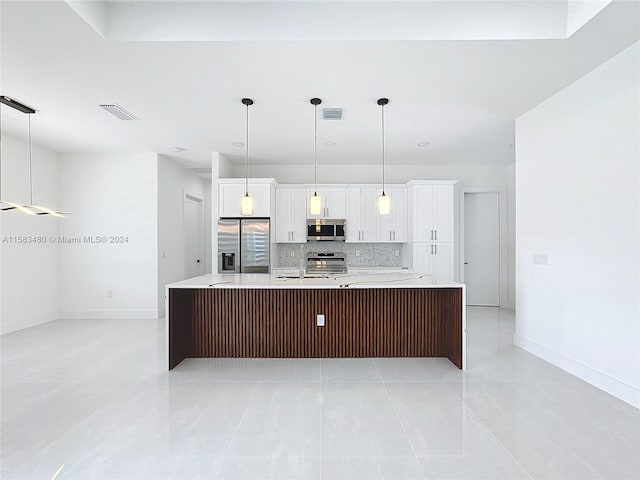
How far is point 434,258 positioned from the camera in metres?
5.91

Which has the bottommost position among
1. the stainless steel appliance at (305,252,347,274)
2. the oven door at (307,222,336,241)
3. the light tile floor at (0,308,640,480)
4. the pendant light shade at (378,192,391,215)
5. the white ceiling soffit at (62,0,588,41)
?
the light tile floor at (0,308,640,480)

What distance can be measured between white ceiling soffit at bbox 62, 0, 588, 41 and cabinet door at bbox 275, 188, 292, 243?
3655mm

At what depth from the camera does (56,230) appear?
570 cm

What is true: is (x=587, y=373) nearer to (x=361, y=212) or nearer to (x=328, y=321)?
(x=328, y=321)

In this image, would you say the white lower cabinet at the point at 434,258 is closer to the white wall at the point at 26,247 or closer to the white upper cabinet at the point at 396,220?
the white upper cabinet at the point at 396,220

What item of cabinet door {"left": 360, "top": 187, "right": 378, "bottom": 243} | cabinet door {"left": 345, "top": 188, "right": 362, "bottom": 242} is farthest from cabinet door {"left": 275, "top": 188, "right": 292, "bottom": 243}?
cabinet door {"left": 360, "top": 187, "right": 378, "bottom": 243}

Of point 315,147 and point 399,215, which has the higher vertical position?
point 315,147

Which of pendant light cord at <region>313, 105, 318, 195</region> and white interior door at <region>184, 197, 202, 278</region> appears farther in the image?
white interior door at <region>184, 197, 202, 278</region>

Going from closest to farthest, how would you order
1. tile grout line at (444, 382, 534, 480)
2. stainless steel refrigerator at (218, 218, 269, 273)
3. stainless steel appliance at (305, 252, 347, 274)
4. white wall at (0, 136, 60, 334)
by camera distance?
1. tile grout line at (444, 382, 534, 480)
2. white wall at (0, 136, 60, 334)
3. stainless steel refrigerator at (218, 218, 269, 273)
4. stainless steel appliance at (305, 252, 347, 274)

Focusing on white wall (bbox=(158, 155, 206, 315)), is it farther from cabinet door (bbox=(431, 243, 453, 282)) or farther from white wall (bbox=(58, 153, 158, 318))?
cabinet door (bbox=(431, 243, 453, 282))

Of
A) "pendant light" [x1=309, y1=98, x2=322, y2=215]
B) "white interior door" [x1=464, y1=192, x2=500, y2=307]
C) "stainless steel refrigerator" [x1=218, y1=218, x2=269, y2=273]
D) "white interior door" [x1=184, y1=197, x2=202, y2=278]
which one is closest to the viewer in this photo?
"pendant light" [x1=309, y1=98, x2=322, y2=215]

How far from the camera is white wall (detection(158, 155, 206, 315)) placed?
231 inches

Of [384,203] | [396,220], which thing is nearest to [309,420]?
[384,203]

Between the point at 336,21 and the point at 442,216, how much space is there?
4.10 m
